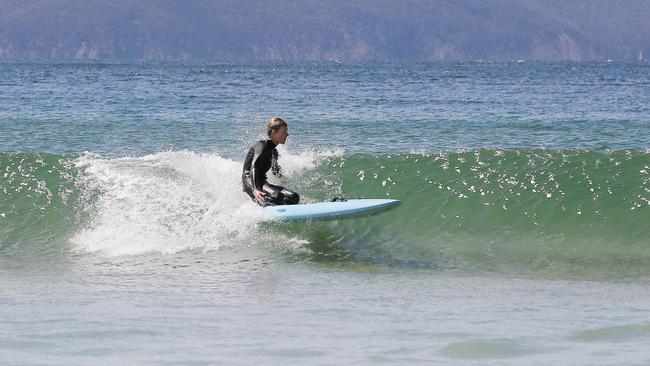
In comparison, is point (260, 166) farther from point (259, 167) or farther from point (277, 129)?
point (277, 129)

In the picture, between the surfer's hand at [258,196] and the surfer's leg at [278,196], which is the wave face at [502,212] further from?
the surfer's hand at [258,196]

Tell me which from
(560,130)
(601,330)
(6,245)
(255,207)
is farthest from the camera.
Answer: (560,130)

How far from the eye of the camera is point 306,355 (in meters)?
7.45

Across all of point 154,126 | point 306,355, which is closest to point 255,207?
point 306,355

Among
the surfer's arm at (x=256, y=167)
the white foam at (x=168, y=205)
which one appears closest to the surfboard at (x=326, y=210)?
the white foam at (x=168, y=205)

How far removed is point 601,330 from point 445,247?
5.28 m

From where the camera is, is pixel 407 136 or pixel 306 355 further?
pixel 407 136

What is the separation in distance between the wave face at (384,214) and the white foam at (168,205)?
25 millimetres

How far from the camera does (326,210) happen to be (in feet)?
41.4

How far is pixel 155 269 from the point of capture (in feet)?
36.9

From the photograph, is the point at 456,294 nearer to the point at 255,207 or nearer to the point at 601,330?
the point at 601,330

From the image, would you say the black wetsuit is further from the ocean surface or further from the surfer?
the ocean surface

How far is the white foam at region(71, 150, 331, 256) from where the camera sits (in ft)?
42.6

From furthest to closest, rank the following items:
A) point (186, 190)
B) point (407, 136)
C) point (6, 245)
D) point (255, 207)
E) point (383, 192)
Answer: point (407, 136), point (383, 192), point (186, 190), point (6, 245), point (255, 207)
